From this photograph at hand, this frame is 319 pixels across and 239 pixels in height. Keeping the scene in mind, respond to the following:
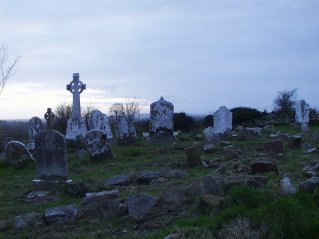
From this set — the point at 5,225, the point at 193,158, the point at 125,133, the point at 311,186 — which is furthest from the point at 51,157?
the point at 125,133

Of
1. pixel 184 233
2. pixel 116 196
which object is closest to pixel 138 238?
pixel 184 233

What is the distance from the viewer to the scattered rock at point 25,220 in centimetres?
768

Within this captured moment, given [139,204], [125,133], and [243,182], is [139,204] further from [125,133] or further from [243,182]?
[125,133]

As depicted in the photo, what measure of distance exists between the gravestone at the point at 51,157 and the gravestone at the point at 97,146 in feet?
11.5

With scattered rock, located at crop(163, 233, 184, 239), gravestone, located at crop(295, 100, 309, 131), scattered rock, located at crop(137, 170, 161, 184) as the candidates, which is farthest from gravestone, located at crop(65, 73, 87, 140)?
scattered rock, located at crop(163, 233, 184, 239)

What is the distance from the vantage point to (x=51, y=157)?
11.7 metres

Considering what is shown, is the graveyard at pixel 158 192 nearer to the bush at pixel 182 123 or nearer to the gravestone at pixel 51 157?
the gravestone at pixel 51 157

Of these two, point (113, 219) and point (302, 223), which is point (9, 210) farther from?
point (302, 223)

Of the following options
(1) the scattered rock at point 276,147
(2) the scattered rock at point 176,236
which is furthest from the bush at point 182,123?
(2) the scattered rock at point 176,236

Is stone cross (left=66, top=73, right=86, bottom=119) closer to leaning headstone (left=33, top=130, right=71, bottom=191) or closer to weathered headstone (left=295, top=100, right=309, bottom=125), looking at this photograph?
leaning headstone (left=33, top=130, right=71, bottom=191)

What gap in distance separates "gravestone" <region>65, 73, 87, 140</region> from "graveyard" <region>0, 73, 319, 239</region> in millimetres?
5129

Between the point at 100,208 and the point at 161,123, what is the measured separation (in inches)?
502

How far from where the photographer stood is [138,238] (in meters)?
6.33

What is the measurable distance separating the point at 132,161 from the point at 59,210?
22.3 feet
